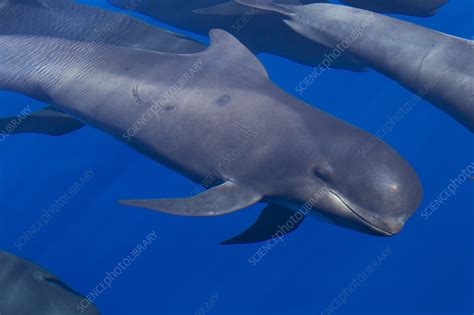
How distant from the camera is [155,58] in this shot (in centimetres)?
660

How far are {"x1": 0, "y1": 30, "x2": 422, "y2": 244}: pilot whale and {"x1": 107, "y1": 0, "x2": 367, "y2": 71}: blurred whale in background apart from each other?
1.85 meters


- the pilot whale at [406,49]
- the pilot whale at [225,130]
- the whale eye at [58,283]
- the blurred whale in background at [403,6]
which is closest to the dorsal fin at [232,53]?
the pilot whale at [225,130]

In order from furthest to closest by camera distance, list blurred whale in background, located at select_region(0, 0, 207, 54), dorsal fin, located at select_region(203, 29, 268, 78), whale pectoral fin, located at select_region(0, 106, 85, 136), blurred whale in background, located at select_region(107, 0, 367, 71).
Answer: blurred whale in background, located at select_region(107, 0, 367, 71) < blurred whale in background, located at select_region(0, 0, 207, 54) < whale pectoral fin, located at select_region(0, 106, 85, 136) < dorsal fin, located at select_region(203, 29, 268, 78)

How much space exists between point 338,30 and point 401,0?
5.96 ft

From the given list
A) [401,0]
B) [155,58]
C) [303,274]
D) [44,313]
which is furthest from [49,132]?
[401,0]

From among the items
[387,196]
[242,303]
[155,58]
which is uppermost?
[155,58]

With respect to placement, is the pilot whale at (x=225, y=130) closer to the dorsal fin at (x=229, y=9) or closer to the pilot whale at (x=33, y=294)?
the dorsal fin at (x=229, y=9)

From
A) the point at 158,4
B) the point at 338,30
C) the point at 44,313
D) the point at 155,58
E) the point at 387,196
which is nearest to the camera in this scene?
the point at 387,196

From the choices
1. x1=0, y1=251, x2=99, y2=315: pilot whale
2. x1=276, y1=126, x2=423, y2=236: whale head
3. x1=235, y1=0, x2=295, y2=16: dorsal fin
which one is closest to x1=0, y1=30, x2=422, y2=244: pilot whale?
x1=276, y1=126, x2=423, y2=236: whale head

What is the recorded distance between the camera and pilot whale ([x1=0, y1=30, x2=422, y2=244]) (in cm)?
465

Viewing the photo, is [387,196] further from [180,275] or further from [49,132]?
[49,132]

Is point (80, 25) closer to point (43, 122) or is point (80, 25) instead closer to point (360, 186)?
point (43, 122)

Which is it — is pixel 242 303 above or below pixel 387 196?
below

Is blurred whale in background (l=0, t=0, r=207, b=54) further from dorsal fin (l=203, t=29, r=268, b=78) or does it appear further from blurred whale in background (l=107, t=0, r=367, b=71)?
blurred whale in background (l=107, t=0, r=367, b=71)
